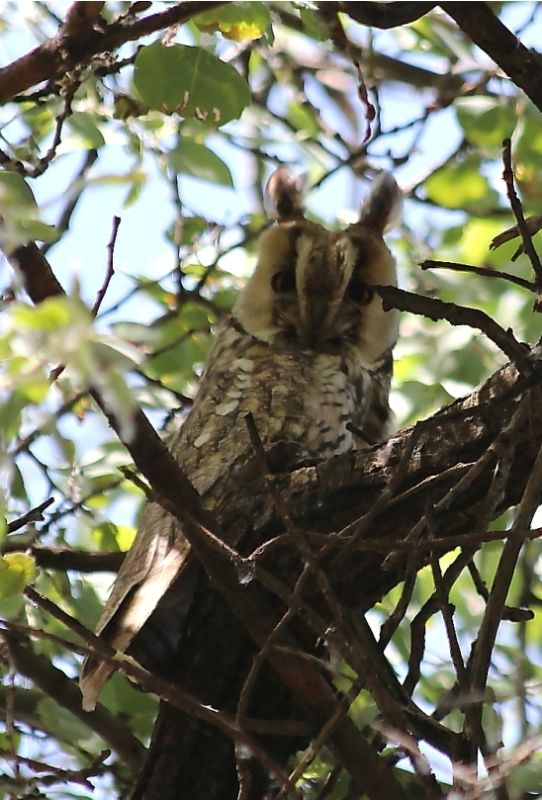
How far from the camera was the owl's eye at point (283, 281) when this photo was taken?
8.54 ft

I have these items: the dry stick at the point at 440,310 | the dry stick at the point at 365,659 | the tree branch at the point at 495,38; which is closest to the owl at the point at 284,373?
the dry stick at the point at 365,659

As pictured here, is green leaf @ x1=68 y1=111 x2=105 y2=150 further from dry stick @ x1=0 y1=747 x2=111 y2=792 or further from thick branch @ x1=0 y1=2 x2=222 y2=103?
dry stick @ x1=0 y1=747 x2=111 y2=792

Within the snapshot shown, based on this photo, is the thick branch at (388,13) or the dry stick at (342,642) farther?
the thick branch at (388,13)

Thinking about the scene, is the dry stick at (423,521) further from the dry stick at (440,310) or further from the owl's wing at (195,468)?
the owl's wing at (195,468)

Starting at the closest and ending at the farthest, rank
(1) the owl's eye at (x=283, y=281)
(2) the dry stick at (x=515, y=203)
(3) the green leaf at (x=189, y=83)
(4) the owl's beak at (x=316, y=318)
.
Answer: (2) the dry stick at (x=515, y=203) < (3) the green leaf at (x=189, y=83) < (4) the owl's beak at (x=316, y=318) < (1) the owl's eye at (x=283, y=281)

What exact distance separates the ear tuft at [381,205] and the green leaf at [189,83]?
3.79ft

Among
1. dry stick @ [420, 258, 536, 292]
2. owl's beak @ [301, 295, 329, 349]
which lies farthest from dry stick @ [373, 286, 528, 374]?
owl's beak @ [301, 295, 329, 349]

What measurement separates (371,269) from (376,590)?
1066 mm

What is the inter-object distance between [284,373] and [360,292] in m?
0.36

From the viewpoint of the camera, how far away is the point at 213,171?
6.45 feet

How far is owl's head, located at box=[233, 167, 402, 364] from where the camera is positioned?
2494 mm

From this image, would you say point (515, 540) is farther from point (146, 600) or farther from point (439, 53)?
A: point (439, 53)

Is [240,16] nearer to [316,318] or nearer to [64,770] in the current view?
[316,318]

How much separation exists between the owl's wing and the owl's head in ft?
0.25
